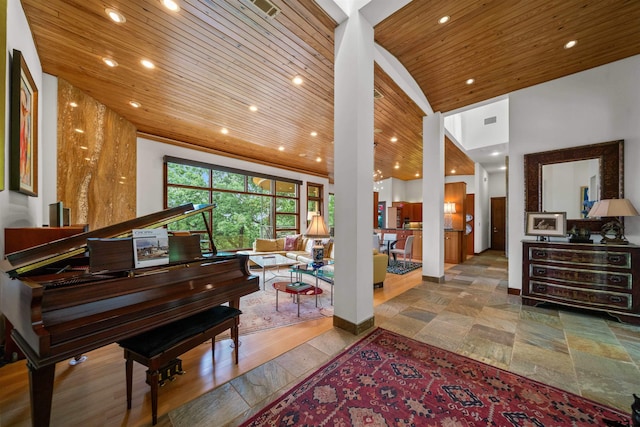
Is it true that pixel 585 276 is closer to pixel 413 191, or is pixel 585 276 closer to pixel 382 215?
pixel 382 215

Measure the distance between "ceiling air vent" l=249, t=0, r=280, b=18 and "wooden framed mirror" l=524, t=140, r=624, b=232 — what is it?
4237 millimetres

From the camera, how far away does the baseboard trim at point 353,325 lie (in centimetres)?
246

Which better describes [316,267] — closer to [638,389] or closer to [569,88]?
[638,389]

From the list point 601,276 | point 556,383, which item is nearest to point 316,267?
point 556,383

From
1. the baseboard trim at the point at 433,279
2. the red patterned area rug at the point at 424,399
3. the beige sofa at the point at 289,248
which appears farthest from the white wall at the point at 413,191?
the red patterned area rug at the point at 424,399

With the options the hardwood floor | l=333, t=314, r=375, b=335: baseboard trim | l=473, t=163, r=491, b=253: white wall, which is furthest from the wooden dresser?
l=473, t=163, r=491, b=253: white wall

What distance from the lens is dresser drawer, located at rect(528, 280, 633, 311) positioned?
9.08ft

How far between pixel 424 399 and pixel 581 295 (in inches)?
119

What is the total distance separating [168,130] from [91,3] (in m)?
3.26

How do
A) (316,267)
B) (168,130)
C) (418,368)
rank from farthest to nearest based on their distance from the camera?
(168,130), (316,267), (418,368)

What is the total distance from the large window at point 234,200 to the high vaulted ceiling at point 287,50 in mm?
1780

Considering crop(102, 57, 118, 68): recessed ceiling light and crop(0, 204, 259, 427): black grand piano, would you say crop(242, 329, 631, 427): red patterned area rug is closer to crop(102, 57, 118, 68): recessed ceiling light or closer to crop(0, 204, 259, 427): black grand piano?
crop(0, 204, 259, 427): black grand piano

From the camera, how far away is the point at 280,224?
8.18m

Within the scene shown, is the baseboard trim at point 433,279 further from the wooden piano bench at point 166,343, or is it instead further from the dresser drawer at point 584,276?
the wooden piano bench at point 166,343
